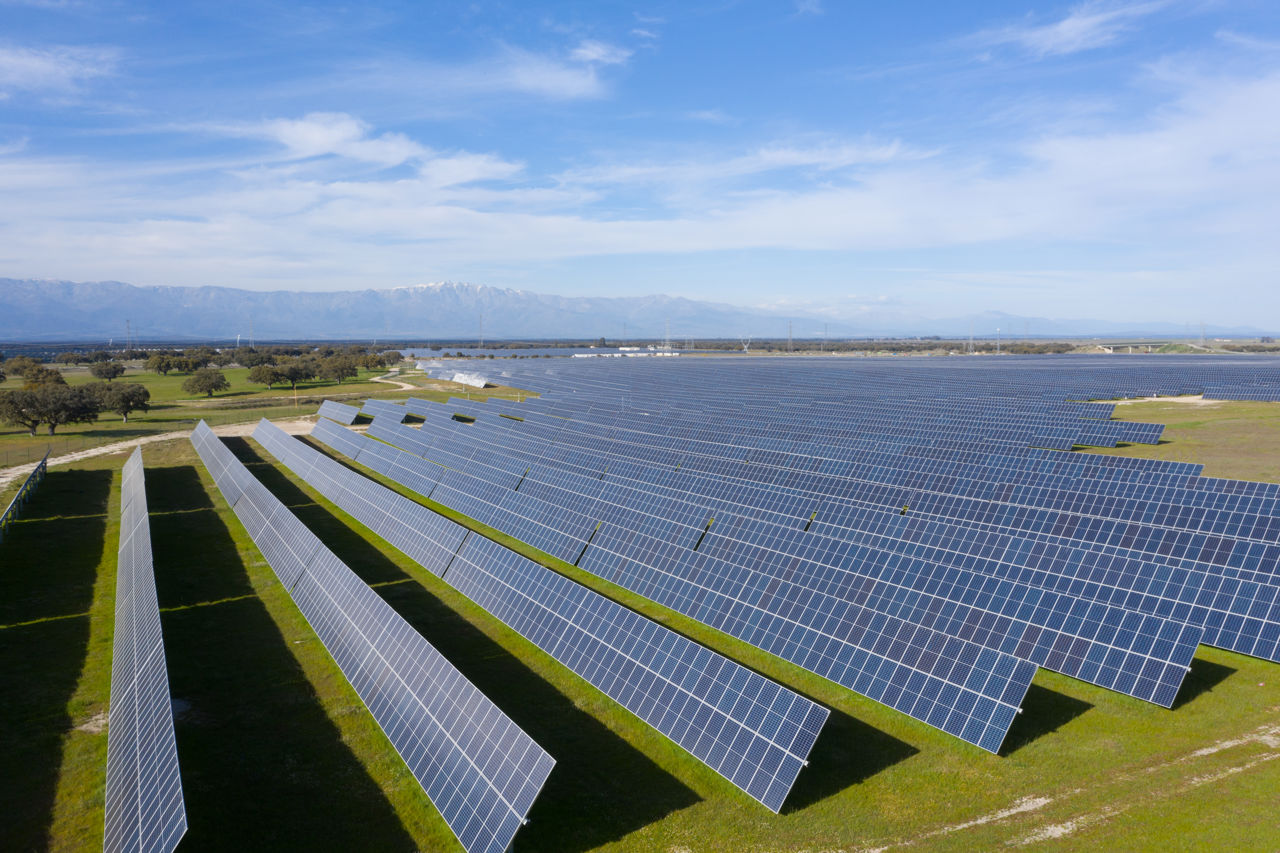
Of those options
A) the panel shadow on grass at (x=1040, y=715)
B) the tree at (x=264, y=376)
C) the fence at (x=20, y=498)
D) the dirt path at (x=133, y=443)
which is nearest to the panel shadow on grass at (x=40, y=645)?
the fence at (x=20, y=498)

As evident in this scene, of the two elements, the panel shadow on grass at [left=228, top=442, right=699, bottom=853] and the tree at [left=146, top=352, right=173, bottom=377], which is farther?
the tree at [left=146, top=352, right=173, bottom=377]

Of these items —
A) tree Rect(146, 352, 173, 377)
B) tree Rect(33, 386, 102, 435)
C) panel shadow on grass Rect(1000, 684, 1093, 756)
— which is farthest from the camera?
tree Rect(146, 352, 173, 377)

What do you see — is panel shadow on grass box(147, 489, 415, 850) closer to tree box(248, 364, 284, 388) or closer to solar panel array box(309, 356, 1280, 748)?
solar panel array box(309, 356, 1280, 748)

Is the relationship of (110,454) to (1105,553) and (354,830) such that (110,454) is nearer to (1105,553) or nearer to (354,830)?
(354,830)

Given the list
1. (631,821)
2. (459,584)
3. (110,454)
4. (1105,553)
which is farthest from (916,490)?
(110,454)

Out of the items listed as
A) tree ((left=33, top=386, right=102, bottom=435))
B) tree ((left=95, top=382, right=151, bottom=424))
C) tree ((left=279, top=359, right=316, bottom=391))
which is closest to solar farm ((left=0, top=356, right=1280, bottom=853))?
tree ((left=33, top=386, right=102, bottom=435))
